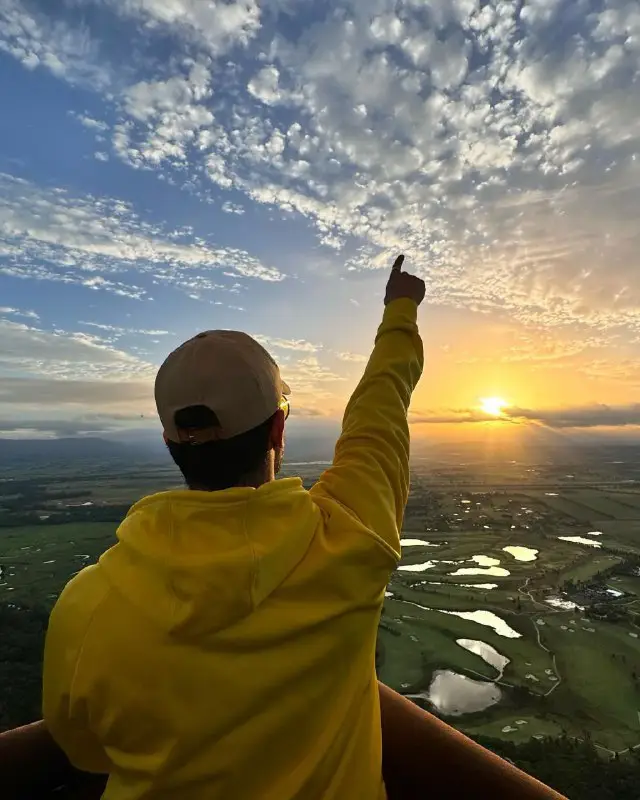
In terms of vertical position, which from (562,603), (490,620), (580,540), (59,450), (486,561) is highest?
(59,450)

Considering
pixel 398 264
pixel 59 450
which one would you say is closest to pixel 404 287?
pixel 398 264

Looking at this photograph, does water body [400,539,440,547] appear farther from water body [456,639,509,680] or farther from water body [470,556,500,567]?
water body [456,639,509,680]

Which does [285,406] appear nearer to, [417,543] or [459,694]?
[459,694]

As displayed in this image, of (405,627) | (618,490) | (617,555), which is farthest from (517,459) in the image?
(405,627)

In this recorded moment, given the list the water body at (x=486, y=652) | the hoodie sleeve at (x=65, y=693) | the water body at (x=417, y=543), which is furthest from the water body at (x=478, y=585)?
the hoodie sleeve at (x=65, y=693)

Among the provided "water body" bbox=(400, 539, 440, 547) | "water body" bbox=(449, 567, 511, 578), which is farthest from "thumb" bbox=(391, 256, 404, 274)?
"water body" bbox=(400, 539, 440, 547)
